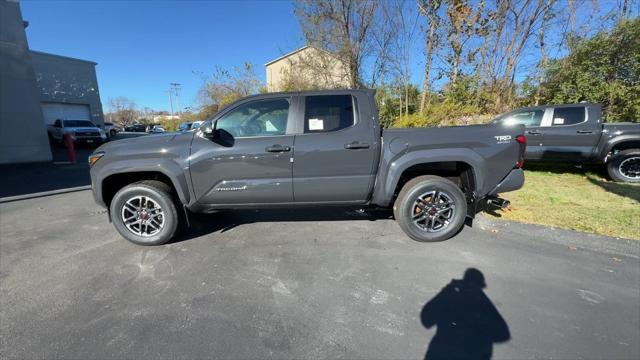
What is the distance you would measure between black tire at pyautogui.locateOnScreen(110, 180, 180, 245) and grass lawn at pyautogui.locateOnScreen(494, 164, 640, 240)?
4.80 m

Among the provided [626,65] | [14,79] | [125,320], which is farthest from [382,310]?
[14,79]

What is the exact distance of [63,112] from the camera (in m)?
23.7

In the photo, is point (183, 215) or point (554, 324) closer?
point (554, 324)

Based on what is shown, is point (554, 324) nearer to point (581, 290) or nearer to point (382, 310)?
point (581, 290)

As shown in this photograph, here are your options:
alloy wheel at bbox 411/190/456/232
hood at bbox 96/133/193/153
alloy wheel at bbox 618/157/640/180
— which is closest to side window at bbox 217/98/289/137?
hood at bbox 96/133/193/153

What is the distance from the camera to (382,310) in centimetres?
240

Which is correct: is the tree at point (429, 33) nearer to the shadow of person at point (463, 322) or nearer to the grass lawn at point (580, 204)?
the grass lawn at point (580, 204)

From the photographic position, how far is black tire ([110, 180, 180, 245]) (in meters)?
3.54

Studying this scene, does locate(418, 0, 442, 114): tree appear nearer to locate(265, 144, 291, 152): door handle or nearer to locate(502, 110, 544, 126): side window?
locate(502, 110, 544, 126): side window

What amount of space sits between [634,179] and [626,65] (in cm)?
482

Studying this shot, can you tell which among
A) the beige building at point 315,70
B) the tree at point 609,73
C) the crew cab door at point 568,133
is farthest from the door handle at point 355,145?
the beige building at point 315,70

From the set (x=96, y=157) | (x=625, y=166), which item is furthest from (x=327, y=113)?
(x=625, y=166)

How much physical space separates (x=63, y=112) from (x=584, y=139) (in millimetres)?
32786

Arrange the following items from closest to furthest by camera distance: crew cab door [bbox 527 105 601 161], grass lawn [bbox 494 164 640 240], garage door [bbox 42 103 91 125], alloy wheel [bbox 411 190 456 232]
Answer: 1. alloy wheel [bbox 411 190 456 232]
2. grass lawn [bbox 494 164 640 240]
3. crew cab door [bbox 527 105 601 161]
4. garage door [bbox 42 103 91 125]
